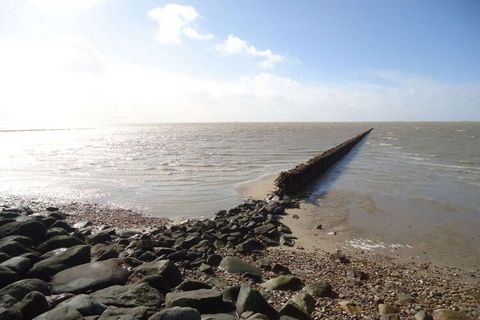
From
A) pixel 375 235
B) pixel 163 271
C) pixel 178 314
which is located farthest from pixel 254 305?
pixel 375 235

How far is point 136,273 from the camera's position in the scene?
24.9 feet

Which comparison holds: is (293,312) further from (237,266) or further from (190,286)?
(237,266)

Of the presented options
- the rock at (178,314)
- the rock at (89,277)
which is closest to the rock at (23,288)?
the rock at (89,277)

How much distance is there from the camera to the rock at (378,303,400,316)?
6.50 meters

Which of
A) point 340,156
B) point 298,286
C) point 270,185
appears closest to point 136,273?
point 298,286

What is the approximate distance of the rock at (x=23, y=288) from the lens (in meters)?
6.06

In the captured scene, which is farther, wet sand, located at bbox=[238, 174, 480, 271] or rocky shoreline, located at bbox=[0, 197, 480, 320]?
wet sand, located at bbox=[238, 174, 480, 271]

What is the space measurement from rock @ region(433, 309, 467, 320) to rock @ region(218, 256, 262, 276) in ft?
11.5

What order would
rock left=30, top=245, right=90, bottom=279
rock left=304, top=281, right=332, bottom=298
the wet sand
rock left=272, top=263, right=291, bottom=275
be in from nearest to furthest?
rock left=304, top=281, right=332, bottom=298, rock left=30, top=245, right=90, bottom=279, rock left=272, top=263, right=291, bottom=275, the wet sand

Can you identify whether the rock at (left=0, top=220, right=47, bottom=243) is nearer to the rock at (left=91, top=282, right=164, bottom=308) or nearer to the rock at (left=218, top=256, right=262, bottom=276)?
the rock at (left=91, top=282, right=164, bottom=308)

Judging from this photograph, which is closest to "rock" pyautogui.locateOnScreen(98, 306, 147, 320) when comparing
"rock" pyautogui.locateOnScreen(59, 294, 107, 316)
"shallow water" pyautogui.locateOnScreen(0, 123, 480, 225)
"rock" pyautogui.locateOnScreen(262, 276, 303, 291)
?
"rock" pyautogui.locateOnScreen(59, 294, 107, 316)

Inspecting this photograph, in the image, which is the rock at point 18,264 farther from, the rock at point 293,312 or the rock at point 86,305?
the rock at point 293,312

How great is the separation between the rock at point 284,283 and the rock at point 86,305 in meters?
3.29

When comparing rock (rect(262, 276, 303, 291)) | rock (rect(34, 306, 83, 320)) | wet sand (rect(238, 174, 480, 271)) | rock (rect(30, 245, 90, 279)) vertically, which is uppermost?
rock (rect(34, 306, 83, 320))
